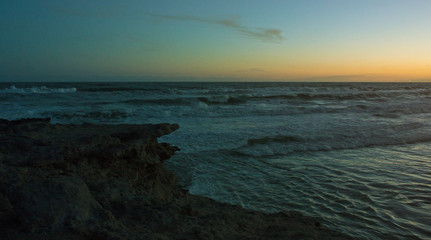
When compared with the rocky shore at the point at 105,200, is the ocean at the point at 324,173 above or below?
below

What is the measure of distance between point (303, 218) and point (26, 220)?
9.07ft

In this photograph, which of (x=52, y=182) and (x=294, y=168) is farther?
(x=294, y=168)

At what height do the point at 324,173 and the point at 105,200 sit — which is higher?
the point at 105,200

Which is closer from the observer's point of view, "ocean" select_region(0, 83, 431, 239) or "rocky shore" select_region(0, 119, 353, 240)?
"rocky shore" select_region(0, 119, 353, 240)

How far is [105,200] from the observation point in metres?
2.81

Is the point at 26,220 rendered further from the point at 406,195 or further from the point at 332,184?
the point at 406,195

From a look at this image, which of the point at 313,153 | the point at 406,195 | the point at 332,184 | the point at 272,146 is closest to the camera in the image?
the point at 406,195

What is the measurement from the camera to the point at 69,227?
218cm

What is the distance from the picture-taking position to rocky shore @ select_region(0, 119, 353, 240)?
223cm

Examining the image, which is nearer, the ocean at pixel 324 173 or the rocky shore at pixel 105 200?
the rocky shore at pixel 105 200

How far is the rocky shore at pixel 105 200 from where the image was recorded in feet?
7.32

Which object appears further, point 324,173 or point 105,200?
point 324,173

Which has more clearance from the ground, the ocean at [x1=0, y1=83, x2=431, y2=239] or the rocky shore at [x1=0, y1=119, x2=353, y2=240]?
the rocky shore at [x1=0, y1=119, x2=353, y2=240]

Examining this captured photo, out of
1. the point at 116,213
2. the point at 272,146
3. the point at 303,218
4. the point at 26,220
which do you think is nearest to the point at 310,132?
the point at 272,146
